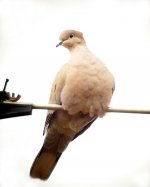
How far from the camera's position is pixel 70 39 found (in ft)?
25.0

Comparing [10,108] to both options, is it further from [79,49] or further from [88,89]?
[79,49]

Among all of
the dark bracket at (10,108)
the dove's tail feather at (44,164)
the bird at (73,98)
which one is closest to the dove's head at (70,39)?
the bird at (73,98)

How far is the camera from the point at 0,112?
182 inches

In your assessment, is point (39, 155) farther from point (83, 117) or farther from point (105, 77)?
point (105, 77)

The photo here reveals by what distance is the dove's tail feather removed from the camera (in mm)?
7137

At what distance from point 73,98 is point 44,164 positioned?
4.09ft

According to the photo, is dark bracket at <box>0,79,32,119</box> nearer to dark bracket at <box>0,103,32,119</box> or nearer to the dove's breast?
dark bracket at <box>0,103,32,119</box>

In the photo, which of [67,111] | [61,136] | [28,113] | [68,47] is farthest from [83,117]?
[28,113]

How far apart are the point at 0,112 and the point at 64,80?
2416 millimetres

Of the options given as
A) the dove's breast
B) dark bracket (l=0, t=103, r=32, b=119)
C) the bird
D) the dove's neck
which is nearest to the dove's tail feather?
the bird

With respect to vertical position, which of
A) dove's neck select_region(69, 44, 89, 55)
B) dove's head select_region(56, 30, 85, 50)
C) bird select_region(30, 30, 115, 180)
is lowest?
bird select_region(30, 30, 115, 180)

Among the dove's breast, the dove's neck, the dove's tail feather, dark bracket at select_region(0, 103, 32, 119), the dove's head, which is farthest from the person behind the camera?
the dove's head

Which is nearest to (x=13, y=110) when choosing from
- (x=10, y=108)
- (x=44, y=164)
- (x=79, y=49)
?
(x=10, y=108)

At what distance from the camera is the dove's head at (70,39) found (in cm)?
756
